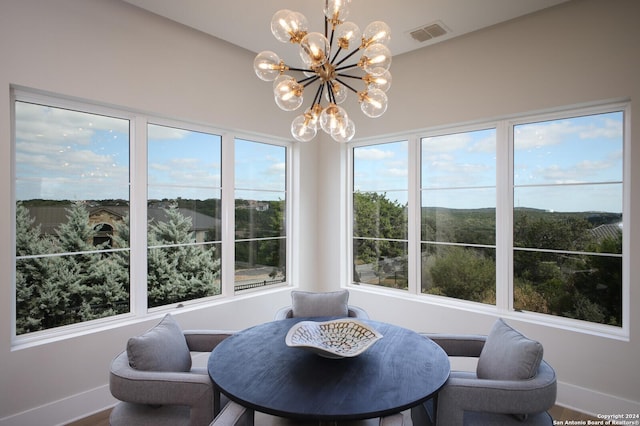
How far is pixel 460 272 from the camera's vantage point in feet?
11.6

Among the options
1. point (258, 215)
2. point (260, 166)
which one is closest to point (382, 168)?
point (260, 166)

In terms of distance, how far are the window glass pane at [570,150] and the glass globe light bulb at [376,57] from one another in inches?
76.0

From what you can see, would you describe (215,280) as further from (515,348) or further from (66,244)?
(515,348)

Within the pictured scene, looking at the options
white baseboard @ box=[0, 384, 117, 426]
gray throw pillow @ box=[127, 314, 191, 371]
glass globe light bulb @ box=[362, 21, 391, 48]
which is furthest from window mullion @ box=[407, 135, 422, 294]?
white baseboard @ box=[0, 384, 117, 426]

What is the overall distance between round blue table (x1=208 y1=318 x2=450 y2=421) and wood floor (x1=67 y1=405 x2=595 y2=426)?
1.30 m

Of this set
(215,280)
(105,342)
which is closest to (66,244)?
(105,342)

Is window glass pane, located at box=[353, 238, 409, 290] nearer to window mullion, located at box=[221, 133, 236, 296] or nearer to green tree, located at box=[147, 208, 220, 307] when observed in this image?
window mullion, located at box=[221, 133, 236, 296]

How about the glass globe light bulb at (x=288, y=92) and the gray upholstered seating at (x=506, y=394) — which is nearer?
the gray upholstered seating at (x=506, y=394)

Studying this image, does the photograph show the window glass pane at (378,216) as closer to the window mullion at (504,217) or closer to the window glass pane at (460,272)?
the window glass pane at (460,272)

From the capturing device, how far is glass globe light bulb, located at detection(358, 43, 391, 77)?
6.07 feet

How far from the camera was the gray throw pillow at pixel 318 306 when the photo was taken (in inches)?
116

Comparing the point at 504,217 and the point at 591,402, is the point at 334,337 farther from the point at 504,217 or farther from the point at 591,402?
the point at 591,402

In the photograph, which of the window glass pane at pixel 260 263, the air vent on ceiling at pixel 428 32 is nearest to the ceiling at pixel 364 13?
the air vent on ceiling at pixel 428 32

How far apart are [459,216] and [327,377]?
236 cm
